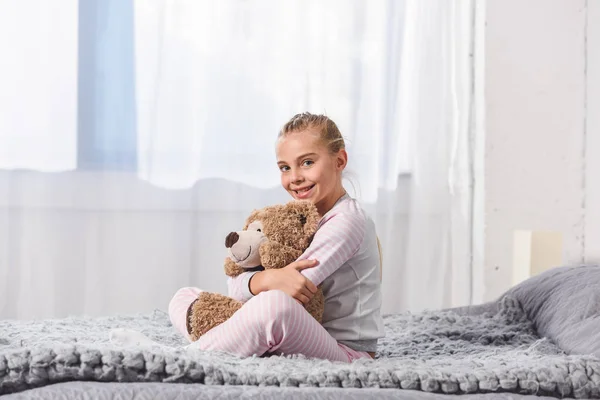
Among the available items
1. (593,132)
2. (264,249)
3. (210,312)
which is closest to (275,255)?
(264,249)

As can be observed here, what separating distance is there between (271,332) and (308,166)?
371mm

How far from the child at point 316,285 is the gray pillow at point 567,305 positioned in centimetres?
37

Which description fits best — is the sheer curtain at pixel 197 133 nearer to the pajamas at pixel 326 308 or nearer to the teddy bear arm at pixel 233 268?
the pajamas at pixel 326 308

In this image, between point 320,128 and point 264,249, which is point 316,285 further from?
point 320,128

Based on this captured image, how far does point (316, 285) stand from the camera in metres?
1.23

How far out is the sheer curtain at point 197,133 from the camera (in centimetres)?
213

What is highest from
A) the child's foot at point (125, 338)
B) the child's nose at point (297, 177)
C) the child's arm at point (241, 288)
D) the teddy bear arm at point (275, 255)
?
the child's nose at point (297, 177)

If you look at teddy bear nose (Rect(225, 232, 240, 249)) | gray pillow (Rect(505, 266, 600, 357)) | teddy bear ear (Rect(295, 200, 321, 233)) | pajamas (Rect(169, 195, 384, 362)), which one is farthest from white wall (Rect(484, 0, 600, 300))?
teddy bear nose (Rect(225, 232, 240, 249))

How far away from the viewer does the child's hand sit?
1.20m

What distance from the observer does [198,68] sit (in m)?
2.23

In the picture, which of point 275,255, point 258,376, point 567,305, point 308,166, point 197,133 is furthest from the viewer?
point 197,133

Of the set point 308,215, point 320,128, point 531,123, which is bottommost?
point 308,215

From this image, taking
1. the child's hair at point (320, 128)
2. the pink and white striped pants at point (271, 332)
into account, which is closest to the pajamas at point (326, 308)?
the pink and white striped pants at point (271, 332)

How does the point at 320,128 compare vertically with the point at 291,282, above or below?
above
